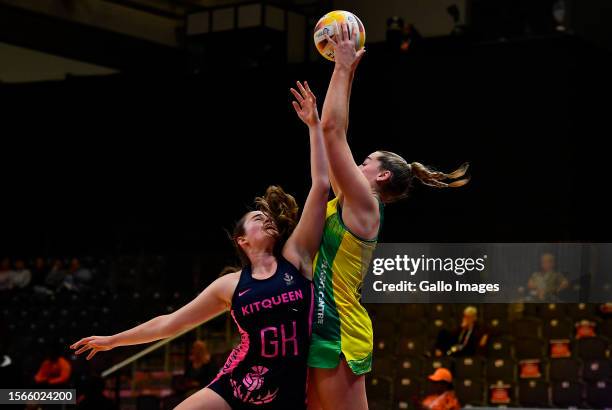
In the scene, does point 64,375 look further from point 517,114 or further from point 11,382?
point 517,114

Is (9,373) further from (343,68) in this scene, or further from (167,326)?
(343,68)

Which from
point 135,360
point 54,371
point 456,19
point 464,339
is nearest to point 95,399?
point 135,360

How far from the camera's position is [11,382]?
1023 cm

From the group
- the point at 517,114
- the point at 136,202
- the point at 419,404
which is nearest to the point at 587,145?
the point at 517,114

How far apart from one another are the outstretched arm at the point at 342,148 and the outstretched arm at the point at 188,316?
0.62 m

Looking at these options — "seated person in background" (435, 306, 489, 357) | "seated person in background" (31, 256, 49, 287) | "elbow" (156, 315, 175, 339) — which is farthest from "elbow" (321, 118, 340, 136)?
"seated person in background" (31, 256, 49, 287)

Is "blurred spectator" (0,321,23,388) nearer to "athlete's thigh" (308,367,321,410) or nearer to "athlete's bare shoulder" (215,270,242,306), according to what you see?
"athlete's bare shoulder" (215,270,242,306)

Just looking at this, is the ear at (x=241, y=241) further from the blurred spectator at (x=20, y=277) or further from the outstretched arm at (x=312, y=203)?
the blurred spectator at (x=20, y=277)

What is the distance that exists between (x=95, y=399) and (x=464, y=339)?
355cm

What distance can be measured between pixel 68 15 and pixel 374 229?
10734 millimetres

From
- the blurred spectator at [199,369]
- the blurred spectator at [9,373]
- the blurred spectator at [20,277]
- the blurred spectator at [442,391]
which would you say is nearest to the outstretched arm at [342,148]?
the blurred spectator at [442,391]

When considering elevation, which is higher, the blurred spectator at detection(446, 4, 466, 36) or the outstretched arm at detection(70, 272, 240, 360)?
the blurred spectator at detection(446, 4, 466, 36)

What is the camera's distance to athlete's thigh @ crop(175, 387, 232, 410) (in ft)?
14.0

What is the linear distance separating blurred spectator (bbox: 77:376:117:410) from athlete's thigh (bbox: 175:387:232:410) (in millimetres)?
4859
